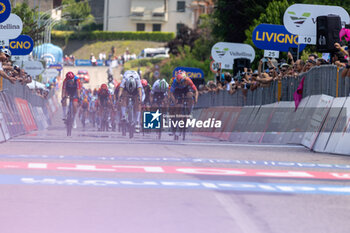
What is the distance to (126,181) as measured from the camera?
8.13 m

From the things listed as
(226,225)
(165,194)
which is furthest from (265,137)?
(226,225)

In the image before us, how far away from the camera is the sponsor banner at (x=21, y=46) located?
29625 millimetres

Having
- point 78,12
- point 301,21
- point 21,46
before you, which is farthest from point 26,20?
point 78,12

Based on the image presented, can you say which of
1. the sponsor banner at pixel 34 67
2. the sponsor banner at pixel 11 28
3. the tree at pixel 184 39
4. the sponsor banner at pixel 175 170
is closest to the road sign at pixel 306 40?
the sponsor banner at pixel 11 28

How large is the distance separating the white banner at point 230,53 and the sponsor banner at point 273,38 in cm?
861

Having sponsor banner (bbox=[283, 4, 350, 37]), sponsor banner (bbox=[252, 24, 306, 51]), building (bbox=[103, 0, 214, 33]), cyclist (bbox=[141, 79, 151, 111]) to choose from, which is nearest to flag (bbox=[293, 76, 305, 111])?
sponsor banner (bbox=[283, 4, 350, 37])

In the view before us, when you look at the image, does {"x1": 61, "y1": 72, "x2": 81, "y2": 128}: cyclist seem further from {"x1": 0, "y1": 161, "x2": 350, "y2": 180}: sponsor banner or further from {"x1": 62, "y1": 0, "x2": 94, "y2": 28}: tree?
{"x1": 62, "y1": 0, "x2": 94, "y2": 28}: tree

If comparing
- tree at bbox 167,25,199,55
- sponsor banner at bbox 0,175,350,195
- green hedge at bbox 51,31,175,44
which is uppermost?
sponsor banner at bbox 0,175,350,195

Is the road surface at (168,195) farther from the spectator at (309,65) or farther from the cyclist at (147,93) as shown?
the cyclist at (147,93)

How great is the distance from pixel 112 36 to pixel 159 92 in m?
128

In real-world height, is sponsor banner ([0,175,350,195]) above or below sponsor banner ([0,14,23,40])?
below

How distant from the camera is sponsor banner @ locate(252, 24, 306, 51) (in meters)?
25.2

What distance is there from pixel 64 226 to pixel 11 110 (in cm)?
1432

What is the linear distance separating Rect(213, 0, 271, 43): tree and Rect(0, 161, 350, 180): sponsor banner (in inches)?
1764
